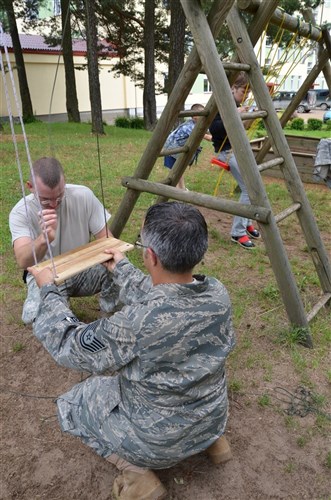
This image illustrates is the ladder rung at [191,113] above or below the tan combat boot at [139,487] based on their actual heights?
above

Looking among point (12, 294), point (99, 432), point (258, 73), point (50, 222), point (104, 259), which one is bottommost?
point (12, 294)

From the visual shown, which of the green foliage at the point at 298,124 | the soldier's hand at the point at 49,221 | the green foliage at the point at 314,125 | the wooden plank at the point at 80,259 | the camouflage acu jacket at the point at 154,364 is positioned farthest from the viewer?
the green foliage at the point at 298,124

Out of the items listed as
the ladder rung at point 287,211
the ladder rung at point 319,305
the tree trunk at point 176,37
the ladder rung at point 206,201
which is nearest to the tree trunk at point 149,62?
the tree trunk at point 176,37

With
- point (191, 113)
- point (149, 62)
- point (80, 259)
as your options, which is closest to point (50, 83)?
point (149, 62)

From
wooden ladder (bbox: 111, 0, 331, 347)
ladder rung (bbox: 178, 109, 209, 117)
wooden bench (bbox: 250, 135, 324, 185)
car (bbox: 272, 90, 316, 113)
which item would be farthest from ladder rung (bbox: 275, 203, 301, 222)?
car (bbox: 272, 90, 316, 113)

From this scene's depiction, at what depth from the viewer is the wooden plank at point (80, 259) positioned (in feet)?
6.70

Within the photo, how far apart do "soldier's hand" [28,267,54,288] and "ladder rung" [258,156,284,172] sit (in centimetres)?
137

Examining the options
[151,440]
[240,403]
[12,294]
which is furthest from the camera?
[12,294]

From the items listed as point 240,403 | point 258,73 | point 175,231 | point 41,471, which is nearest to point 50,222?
point 175,231

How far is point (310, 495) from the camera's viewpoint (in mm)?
1844

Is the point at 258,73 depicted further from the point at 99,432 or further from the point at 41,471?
the point at 41,471

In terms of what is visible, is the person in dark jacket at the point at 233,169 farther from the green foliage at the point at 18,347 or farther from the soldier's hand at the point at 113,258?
the green foliage at the point at 18,347

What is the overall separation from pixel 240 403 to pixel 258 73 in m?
2.00

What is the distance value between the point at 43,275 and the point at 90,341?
520 mm
